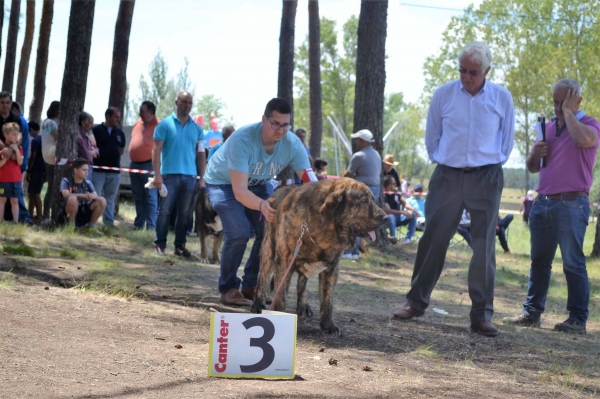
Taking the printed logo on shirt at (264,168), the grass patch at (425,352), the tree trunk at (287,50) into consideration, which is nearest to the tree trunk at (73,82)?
the tree trunk at (287,50)

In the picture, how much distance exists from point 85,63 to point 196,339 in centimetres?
856

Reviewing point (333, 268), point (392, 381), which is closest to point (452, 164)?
point (333, 268)

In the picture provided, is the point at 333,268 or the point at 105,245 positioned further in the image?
the point at 105,245

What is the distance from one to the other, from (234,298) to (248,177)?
1204mm

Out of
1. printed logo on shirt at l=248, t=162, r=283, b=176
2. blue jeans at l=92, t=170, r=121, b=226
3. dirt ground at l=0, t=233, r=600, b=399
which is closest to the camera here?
dirt ground at l=0, t=233, r=600, b=399

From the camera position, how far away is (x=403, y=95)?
7300 centimetres

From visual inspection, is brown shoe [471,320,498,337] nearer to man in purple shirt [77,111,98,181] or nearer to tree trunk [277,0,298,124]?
man in purple shirt [77,111,98,181]

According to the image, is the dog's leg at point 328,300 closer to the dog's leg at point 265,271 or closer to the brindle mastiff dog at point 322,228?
the brindle mastiff dog at point 322,228

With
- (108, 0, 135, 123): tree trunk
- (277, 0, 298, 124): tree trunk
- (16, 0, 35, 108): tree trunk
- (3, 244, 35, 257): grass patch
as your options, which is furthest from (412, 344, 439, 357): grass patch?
(16, 0, 35, 108): tree trunk

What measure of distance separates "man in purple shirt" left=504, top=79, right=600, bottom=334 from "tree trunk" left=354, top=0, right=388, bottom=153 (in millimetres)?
7709

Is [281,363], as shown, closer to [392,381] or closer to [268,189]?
[392,381]

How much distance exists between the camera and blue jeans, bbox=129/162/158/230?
14.7m

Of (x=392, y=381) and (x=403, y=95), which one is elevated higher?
(x=403, y=95)

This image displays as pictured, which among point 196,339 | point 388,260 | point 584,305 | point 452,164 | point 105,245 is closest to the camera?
point 196,339
